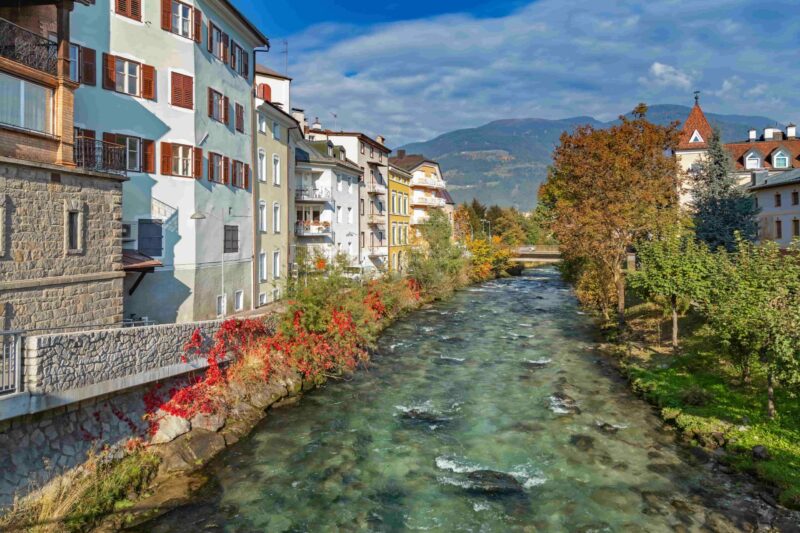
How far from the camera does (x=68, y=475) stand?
12.9m

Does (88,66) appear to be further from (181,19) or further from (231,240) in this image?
(231,240)

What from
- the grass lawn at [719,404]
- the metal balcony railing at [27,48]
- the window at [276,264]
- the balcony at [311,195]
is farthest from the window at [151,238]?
the grass lawn at [719,404]

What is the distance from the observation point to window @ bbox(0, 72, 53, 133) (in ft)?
52.3

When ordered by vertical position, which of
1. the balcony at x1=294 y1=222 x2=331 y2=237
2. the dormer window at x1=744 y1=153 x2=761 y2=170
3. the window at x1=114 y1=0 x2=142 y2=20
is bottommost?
the balcony at x1=294 y1=222 x2=331 y2=237

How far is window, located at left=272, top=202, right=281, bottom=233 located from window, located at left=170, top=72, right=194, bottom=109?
11.0 metres

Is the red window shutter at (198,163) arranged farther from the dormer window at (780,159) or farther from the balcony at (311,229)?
the dormer window at (780,159)

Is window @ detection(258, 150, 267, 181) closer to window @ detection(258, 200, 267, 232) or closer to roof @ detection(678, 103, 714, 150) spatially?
window @ detection(258, 200, 267, 232)

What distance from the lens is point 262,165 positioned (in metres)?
32.7

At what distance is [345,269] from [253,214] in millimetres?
7539

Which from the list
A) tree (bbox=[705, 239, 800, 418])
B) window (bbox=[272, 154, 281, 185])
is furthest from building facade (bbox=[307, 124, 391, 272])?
tree (bbox=[705, 239, 800, 418])

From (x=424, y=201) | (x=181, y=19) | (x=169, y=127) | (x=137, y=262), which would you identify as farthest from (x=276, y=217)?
(x=424, y=201)

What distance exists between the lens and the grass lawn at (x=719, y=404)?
14120 mm

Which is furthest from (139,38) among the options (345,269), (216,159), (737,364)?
(737,364)

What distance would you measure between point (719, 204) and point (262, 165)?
110 feet
